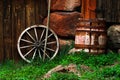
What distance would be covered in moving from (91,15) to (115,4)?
0.65m

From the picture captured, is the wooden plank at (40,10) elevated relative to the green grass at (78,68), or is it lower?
elevated

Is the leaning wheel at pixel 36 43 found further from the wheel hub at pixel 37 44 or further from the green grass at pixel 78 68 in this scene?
the green grass at pixel 78 68

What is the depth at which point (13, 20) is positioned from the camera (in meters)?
11.1

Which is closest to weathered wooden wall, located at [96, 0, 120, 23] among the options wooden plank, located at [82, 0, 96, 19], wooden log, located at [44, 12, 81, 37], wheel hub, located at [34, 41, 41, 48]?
wooden plank, located at [82, 0, 96, 19]

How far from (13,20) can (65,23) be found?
145cm

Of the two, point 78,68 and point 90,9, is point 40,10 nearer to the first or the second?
point 90,9

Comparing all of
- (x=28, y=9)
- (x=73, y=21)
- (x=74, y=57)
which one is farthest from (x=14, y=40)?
(x=74, y=57)

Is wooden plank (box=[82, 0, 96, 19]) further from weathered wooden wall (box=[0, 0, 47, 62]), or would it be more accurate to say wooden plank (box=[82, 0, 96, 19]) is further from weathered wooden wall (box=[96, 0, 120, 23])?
weathered wooden wall (box=[0, 0, 47, 62])

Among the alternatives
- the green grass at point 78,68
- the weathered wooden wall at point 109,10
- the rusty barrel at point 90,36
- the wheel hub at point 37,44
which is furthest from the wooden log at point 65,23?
the rusty barrel at point 90,36

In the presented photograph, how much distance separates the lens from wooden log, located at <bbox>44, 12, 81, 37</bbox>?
1074 cm

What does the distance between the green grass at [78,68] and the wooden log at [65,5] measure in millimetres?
1029

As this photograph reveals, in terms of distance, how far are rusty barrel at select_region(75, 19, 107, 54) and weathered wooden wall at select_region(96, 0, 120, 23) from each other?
2.26ft

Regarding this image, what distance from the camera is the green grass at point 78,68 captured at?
8.07m

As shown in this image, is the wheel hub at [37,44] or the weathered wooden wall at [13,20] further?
the weathered wooden wall at [13,20]
